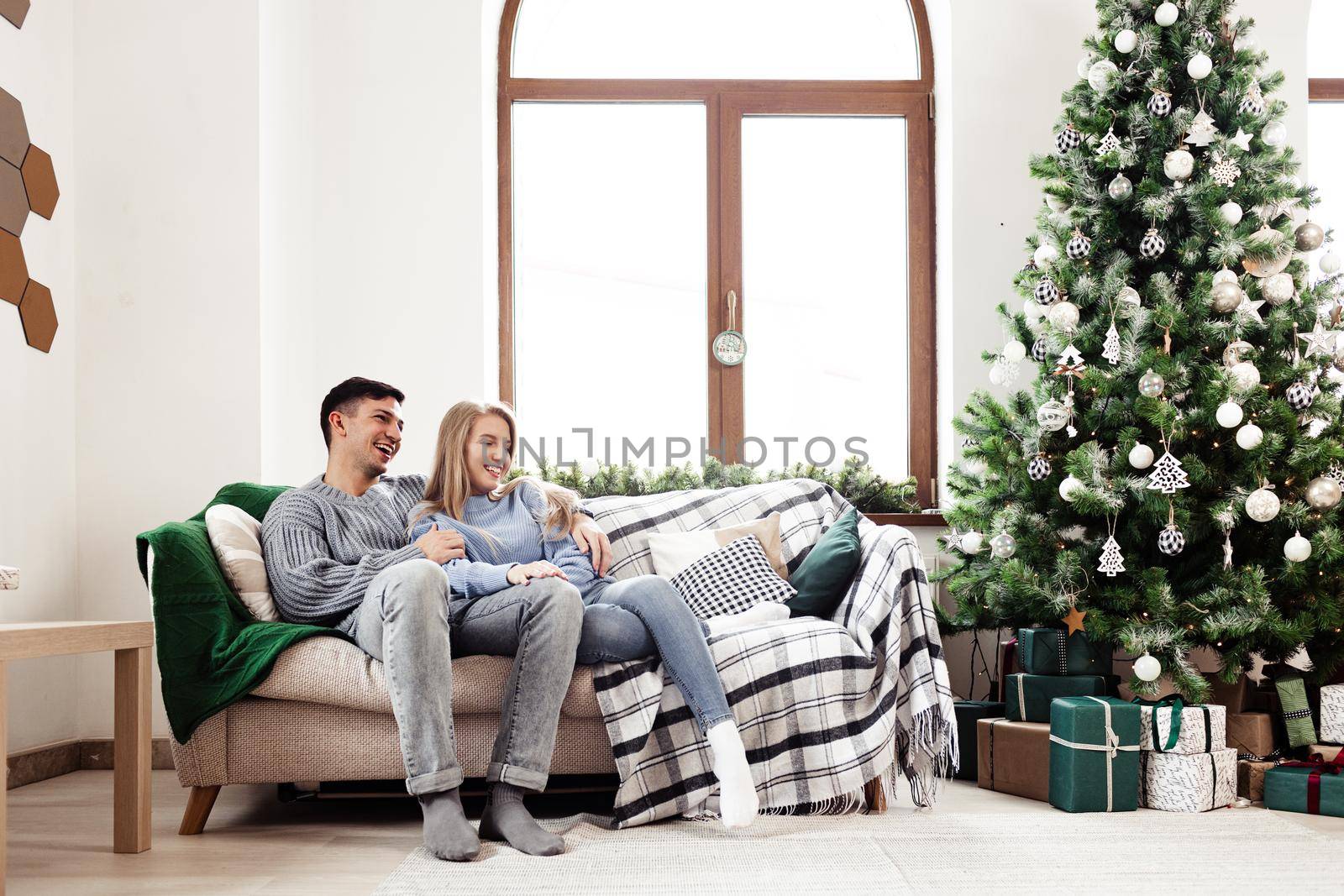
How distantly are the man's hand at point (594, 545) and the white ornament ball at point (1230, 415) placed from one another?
1.62 metres

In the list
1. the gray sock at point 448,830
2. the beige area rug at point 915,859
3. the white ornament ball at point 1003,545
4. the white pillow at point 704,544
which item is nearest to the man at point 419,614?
the gray sock at point 448,830

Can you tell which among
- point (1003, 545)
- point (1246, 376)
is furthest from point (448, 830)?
point (1246, 376)

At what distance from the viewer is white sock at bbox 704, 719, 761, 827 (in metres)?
2.05

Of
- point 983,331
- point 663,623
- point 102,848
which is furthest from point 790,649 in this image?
point 983,331

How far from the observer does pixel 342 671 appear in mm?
2225

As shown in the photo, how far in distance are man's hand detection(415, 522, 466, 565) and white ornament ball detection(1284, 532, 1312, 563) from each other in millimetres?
2071

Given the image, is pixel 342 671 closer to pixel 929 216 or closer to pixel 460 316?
Result: pixel 460 316

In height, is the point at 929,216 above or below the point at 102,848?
above

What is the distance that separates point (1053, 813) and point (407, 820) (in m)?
1.53

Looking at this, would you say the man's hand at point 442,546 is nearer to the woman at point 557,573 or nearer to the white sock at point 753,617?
the woman at point 557,573

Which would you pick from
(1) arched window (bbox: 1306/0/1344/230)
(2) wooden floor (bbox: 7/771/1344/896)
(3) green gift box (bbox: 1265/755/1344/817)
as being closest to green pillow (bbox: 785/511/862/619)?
(2) wooden floor (bbox: 7/771/1344/896)

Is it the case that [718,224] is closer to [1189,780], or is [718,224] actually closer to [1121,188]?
[1121,188]

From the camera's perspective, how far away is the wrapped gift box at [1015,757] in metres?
2.54

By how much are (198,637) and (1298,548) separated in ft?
8.71
